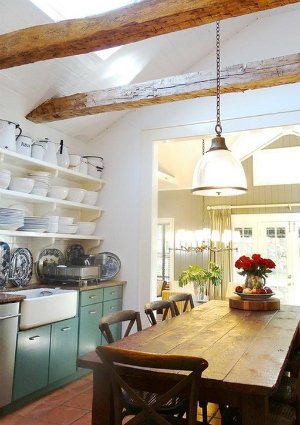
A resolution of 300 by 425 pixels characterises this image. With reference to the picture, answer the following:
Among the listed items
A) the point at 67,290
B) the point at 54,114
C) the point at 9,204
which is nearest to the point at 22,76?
the point at 54,114

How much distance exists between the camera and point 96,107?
3.73 meters

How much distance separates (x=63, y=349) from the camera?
3396 mm

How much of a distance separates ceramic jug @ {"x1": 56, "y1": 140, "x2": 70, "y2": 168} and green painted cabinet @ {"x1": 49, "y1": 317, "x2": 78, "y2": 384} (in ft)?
→ 5.56

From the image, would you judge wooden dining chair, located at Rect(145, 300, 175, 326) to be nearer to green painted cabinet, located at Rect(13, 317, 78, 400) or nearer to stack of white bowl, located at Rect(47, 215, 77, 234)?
green painted cabinet, located at Rect(13, 317, 78, 400)

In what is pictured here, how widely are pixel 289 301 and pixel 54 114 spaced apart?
5.46 metres

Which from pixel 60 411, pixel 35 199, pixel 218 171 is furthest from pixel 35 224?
pixel 218 171

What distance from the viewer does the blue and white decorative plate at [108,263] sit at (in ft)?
14.7

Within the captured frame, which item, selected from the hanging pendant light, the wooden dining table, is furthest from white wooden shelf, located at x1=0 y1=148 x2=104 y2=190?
the wooden dining table

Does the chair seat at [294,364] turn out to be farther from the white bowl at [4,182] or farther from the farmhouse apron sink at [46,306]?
the white bowl at [4,182]

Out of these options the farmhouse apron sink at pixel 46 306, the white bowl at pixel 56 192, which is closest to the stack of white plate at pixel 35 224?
the white bowl at pixel 56 192

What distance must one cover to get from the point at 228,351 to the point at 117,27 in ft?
6.22

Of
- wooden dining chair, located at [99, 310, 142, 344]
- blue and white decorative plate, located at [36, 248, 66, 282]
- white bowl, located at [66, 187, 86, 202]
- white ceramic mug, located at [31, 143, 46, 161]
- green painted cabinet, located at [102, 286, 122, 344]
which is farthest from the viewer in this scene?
white bowl, located at [66, 187, 86, 202]

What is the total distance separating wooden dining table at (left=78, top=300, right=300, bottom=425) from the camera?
1.40 m

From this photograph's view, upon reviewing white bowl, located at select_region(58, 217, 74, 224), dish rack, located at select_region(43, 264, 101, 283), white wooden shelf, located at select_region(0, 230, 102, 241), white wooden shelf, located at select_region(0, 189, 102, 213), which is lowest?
dish rack, located at select_region(43, 264, 101, 283)
